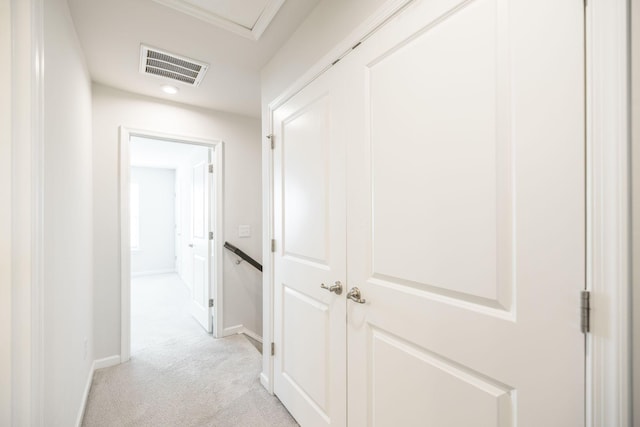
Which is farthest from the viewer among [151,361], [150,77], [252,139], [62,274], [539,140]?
[252,139]

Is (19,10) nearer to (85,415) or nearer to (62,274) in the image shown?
(62,274)

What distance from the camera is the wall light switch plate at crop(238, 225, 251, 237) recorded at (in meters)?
3.06

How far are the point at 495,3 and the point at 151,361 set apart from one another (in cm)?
326

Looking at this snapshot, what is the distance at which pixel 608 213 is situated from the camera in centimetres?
57

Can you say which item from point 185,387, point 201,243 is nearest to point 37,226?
point 185,387

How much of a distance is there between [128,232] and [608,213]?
309 centimetres

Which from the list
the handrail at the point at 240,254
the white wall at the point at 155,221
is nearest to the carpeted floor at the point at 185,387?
the handrail at the point at 240,254

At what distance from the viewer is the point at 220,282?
2916 mm

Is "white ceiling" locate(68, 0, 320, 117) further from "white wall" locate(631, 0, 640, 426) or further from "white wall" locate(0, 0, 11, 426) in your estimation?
"white wall" locate(631, 0, 640, 426)

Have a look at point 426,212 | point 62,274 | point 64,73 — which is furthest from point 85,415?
point 426,212

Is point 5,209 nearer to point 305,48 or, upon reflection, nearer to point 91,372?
point 305,48

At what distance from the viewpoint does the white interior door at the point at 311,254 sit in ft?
4.39

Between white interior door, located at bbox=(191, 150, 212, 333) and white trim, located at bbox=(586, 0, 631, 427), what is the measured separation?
3094mm

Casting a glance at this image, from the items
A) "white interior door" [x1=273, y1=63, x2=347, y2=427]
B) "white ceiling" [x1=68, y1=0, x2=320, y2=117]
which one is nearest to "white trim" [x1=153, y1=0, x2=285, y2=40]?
"white ceiling" [x1=68, y1=0, x2=320, y2=117]
